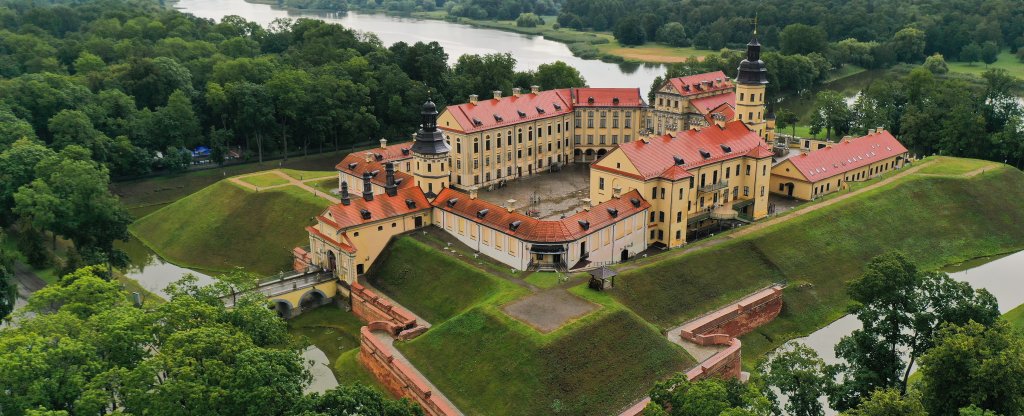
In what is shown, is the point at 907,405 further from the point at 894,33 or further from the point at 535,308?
the point at 894,33

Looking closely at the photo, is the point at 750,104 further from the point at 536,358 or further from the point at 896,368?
the point at 536,358

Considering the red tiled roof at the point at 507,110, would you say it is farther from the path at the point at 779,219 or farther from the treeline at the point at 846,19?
the treeline at the point at 846,19

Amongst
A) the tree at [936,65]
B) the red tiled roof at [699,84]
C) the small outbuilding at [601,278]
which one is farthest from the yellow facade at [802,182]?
the tree at [936,65]

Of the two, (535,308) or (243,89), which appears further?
(243,89)

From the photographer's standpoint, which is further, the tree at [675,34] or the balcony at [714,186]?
the tree at [675,34]

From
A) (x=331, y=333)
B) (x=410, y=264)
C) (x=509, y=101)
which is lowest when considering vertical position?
(x=331, y=333)

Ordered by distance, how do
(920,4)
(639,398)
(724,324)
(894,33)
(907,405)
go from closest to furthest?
(907,405) → (639,398) → (724,324) → (894,33) → (920,4)

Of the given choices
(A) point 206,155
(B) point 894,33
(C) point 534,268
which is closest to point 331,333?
(C) point 534,268

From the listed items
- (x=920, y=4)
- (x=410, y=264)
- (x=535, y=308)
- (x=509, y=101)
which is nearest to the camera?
(x=535, y=308)
